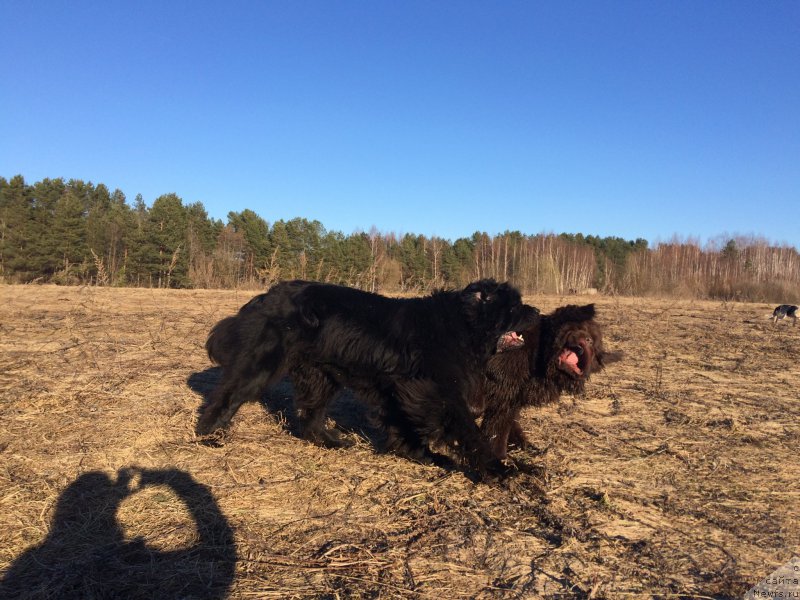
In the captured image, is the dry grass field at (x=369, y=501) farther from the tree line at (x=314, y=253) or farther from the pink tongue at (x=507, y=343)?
the tree line at (x=314, y=253)

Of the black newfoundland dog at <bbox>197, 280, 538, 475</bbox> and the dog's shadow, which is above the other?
the black newfoundland dog at <bbox>197, 280, 538, 475</bbox>

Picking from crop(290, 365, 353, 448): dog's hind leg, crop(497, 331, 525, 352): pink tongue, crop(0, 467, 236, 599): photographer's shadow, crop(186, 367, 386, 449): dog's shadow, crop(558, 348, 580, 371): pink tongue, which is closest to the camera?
crop(0, 467, 236, 599): photographer's shadow

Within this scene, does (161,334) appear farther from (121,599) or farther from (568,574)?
(568,574)

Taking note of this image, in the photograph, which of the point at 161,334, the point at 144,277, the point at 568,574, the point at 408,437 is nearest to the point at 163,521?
the point at 408,437

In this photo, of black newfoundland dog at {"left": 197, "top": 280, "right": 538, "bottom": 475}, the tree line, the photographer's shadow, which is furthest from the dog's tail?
the tree line

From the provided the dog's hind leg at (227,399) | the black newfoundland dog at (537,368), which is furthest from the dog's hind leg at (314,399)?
the black newfoundland dog at (537,368)

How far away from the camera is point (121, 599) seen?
2.15m

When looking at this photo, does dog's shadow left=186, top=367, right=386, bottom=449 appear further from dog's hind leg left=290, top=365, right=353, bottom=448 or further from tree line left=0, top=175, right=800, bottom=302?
tree line left=0, top=175, right=800, bottom=302

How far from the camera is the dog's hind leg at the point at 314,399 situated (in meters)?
4.29

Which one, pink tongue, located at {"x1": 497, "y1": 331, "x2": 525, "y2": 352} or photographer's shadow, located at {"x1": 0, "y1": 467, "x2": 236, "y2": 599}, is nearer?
photographer's shadow, located at {"x1": 0, "y1": 467, "x2": 236, "y2": 599}

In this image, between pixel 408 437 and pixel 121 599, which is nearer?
pixel 121 599

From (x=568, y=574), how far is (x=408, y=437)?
5.68ft

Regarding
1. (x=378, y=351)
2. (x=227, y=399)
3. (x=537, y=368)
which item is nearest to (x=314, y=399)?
(x=227, y=399)

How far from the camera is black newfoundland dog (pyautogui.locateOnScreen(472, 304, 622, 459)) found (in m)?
3.79
